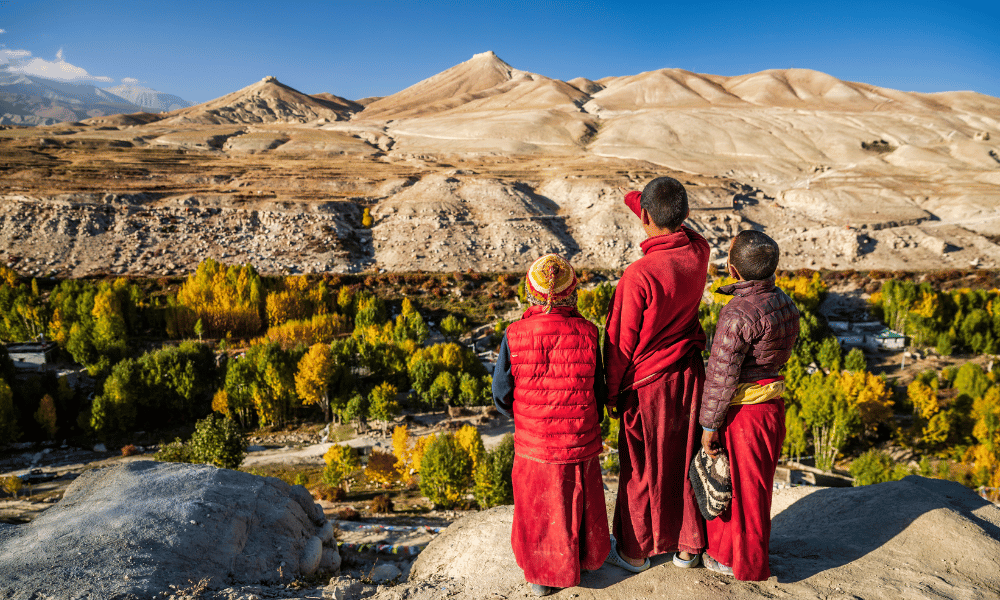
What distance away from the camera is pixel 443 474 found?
17.0 metres

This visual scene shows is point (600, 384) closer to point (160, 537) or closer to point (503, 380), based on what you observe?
point (503, 380)

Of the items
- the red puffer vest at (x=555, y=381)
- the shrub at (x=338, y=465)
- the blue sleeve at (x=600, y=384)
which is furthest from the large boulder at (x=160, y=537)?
the shrub at (x=338, y=465)

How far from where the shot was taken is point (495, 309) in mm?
35656

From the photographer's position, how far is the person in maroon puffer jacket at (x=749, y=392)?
3230 millimetres

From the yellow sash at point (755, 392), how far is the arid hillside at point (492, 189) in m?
37.0

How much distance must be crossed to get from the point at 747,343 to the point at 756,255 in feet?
1.81

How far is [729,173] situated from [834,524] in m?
62.1

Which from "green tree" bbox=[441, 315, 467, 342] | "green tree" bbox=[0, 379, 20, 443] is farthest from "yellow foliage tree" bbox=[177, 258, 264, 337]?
"green tree" bbox=[441, 315, 467, 342]

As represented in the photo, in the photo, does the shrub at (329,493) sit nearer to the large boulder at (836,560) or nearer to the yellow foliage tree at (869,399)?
the large boulder at (836,560)

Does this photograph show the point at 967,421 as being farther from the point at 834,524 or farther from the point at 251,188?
the point at 251,188

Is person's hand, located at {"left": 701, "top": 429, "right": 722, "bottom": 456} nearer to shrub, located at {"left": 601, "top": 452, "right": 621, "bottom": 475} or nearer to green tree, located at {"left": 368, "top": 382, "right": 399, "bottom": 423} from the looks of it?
shrub, located at {"left": 601, "top": 452, "right": 621, "bottom": 475}

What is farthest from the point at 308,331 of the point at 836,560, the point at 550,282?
the point at 836,560

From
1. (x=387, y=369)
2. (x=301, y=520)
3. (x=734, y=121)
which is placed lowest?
(x=387, y=369)

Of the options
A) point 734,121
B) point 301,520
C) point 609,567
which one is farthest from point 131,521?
point 734,121
